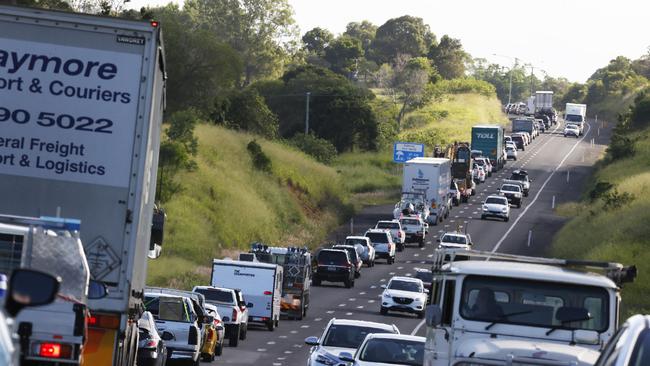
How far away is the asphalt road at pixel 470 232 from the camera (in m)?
38.3

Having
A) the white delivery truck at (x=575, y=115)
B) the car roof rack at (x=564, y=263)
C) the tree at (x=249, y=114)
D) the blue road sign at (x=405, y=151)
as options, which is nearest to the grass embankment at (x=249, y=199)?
the blue road sign at (x=405, y=151)

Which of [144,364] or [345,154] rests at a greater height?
[345,154]

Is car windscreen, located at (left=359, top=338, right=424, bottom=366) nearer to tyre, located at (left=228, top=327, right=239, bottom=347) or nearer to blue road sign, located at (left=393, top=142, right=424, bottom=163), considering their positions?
tyre, located at (left=228, top=327, right=239, bottom=347)

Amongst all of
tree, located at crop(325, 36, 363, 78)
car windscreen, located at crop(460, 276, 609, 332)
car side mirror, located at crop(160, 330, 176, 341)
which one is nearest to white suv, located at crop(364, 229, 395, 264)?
car side mirror, located at crop(160, 330, 176, 341)

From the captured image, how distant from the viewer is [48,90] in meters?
16.6

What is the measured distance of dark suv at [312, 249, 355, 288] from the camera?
195ft

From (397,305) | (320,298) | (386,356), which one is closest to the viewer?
(386,356)

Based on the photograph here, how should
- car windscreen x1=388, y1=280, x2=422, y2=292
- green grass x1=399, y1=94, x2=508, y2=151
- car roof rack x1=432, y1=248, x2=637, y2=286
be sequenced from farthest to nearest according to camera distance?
green grass x1=399, y1=94, x2=508, y2=151 < car windscreen x1=388, y1=280, x2=422, y2=292 < car roof rack x1=432, y1=248, x2=637, y2=286

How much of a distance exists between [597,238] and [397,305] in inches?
751

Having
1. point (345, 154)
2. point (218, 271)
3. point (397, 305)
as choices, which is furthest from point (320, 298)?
point (345, 154)

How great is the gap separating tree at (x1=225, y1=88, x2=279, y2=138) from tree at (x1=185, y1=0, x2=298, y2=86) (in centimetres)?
5703

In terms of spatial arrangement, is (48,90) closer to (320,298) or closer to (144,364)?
(144,364)

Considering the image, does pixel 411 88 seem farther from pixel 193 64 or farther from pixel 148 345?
pixel 148 345

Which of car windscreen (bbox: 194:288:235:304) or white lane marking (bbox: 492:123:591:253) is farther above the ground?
white lane marking (bbox: 492:123:591:253)
